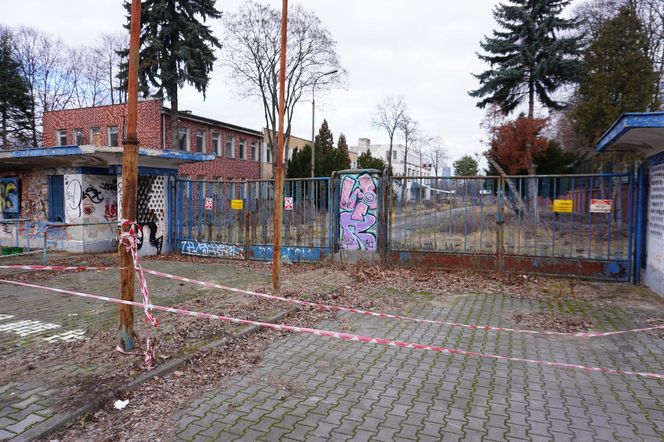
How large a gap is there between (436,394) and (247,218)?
8.97m

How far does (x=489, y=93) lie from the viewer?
1082 inches

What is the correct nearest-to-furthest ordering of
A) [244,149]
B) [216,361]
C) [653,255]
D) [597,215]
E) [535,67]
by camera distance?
[216,361]
[653,255]
[597,215]
[535,67]
[244,149]

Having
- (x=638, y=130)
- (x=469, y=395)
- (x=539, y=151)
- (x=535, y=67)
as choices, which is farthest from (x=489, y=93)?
(x=469, y=395)

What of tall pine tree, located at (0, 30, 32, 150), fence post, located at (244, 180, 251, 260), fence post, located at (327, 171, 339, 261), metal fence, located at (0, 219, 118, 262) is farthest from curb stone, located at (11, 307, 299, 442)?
tall pine tree, located at (0, 30, 32, 150)

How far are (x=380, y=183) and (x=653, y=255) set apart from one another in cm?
587

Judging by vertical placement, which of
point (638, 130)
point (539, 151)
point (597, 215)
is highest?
point (539, 151)

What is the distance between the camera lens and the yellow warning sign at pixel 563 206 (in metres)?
9.27

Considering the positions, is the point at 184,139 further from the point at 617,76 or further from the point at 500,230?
the point at 500,230

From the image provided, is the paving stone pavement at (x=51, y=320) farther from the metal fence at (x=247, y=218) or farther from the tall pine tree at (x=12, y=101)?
the tall pine tree at (x=12, y=101)

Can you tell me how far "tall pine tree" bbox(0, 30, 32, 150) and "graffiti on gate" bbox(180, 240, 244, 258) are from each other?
92.3ft

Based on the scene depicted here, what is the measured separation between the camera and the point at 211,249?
13.1 metres

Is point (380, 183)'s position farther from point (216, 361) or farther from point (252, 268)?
point (216, 361)

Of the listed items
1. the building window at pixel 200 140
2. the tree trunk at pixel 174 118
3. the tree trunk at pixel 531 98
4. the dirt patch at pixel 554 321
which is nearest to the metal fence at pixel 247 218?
the dirt patch at pixel 554 321

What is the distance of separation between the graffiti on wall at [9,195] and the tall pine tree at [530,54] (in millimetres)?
24802
